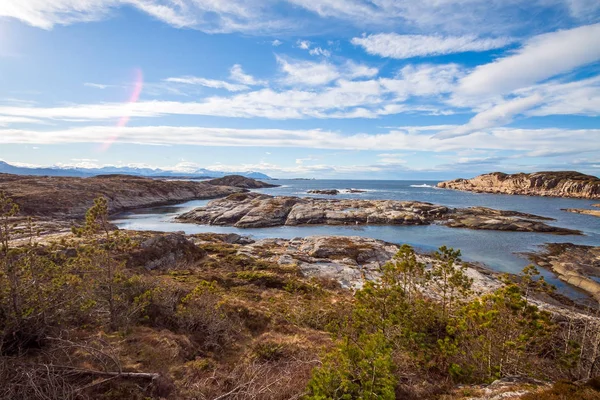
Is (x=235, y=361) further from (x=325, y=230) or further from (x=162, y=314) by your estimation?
(x=325, y=230)

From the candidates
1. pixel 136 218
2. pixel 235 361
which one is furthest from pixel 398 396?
pixel 136 218

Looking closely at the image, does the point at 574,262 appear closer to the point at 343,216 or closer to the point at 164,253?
the point at 343,216

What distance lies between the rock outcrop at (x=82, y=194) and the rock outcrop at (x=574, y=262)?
86.9 meters

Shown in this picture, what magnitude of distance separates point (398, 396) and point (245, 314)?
9813 millimetres

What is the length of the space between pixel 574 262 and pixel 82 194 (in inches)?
4044

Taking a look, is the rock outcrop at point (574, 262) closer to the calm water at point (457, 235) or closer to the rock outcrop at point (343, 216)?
the calm water at point (457, 235)

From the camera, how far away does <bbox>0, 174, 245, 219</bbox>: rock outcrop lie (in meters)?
65.4

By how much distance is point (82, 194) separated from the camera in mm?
78062

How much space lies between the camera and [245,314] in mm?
15586

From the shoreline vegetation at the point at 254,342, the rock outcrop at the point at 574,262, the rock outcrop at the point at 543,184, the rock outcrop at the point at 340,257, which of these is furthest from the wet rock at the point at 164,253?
the rock outcrop at the point at 543,184

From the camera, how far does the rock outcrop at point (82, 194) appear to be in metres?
65.4

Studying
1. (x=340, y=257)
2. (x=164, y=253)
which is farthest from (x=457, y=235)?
(x=164, y=253)

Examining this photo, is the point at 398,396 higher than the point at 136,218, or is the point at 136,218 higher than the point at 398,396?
the point at 398,396

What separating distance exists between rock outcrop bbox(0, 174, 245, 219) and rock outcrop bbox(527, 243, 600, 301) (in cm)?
8691
